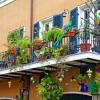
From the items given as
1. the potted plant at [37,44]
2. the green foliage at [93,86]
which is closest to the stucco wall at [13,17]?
the potted plant at [37,44]

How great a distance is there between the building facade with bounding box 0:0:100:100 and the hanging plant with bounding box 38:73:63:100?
444 mm

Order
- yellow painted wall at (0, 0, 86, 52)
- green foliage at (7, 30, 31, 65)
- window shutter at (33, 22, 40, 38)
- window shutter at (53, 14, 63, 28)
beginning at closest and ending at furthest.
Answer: green foliage at (7, 30, 31, 65)
window shutter at (53, 14, 63, 28)
yellow painted wall at (0, 0, 86, 52)
window shutter at (33, 22, 40, 38)

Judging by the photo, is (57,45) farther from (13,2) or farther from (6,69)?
(13,2)

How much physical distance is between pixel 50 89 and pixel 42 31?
2988 mm

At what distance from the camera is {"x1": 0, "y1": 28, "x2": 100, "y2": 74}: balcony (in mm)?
14930

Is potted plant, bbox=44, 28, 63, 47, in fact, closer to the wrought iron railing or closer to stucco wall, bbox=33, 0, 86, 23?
the wrought iron railing

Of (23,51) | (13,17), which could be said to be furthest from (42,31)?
(13,17)

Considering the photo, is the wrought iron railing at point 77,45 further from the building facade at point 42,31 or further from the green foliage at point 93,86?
the green foliage at point 93,86

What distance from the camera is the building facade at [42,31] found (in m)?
15.3

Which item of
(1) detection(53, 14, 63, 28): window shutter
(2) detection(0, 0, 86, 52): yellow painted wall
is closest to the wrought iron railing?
(1) detection(53, 14, 63, 28): window shutter

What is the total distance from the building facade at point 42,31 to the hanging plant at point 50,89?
444mm

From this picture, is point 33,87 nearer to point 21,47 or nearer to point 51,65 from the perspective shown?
point 21,47

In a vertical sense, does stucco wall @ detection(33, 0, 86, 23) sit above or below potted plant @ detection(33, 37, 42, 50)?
above

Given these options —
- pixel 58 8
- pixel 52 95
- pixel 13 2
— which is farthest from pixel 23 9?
pixel 52 95
